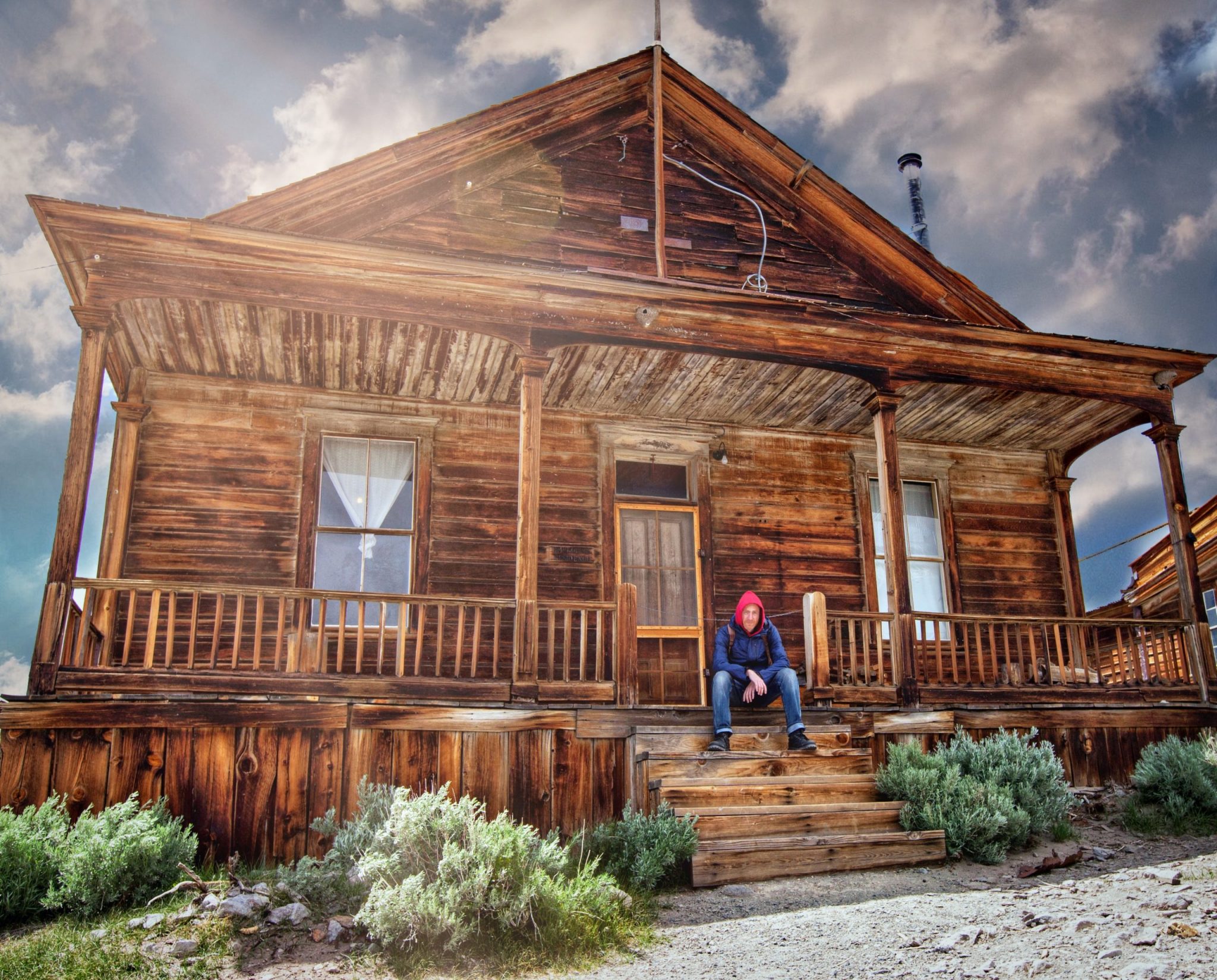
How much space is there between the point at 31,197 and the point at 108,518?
299 centimetres

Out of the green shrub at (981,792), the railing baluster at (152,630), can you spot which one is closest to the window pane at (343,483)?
the railing baluster at (152,630)

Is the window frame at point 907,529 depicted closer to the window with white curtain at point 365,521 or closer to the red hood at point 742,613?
the red hood at point 742,613

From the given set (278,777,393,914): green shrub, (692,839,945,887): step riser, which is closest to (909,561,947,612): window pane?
(692,839,945,887): step riser

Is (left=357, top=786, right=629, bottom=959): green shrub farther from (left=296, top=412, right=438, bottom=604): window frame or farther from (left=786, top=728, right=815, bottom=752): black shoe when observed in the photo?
(left=296, top=412, right=438, bottom=604): window frame

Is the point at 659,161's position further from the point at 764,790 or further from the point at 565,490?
the point at 764,790

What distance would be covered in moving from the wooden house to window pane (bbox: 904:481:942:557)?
4 centimetres

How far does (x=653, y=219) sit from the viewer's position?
1110 cm

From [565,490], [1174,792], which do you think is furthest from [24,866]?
[1174,792]

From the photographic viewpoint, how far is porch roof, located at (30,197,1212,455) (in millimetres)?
8008

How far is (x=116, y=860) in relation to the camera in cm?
561

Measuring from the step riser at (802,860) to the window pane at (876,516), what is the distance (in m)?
5.22

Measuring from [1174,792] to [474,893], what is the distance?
5862 mm


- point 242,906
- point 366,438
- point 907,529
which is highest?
point 366,438

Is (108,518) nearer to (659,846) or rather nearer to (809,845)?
(659,846)
